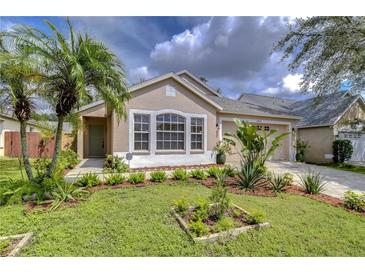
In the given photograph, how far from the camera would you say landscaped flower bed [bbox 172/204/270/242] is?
3867 mm

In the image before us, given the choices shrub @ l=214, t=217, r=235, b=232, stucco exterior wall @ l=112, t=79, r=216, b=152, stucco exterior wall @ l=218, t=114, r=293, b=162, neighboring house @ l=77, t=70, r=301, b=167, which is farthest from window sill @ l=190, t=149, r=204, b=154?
shrub @ l=214, t=217, r=235, b=232

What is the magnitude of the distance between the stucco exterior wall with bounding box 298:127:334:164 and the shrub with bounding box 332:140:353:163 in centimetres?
48

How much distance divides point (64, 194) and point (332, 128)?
20.1 meters

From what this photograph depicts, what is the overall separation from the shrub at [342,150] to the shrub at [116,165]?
1690 centimetres

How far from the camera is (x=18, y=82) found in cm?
607

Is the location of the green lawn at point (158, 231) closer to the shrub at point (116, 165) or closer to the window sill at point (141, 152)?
the shrub at point (116, 165)

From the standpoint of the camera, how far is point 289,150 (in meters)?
16.4

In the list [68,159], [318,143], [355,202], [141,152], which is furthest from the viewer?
[318,143]

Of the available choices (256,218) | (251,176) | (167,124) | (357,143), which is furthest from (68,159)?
(357,143)

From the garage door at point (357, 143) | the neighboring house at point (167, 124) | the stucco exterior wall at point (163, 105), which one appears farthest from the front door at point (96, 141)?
the garage door at point (357, 143)

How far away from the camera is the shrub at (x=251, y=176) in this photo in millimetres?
7395

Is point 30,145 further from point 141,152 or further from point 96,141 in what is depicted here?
point 141,152
